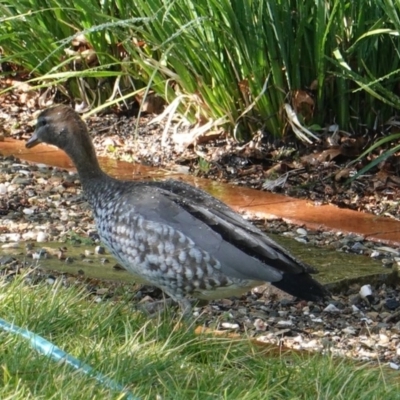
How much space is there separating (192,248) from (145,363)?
0.97m

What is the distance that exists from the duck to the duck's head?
600mm

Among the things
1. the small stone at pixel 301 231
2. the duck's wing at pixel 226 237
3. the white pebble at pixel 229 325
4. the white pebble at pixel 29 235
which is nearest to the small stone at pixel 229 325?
the white pebble at pixel 229 325

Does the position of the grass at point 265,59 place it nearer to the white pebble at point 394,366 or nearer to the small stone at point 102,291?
the small stone at point 102,291

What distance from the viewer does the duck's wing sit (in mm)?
4613

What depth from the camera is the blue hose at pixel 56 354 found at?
11.9 ft

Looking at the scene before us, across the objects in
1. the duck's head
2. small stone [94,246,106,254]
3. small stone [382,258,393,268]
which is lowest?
small stone [382,258,393,268]

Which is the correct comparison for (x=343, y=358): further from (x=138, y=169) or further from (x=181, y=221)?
(x=138, y=169)

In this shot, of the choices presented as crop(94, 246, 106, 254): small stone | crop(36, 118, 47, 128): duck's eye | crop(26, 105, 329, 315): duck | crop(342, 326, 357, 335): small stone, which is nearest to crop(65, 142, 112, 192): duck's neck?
crop(36, 118, 47, 128): duck's eye

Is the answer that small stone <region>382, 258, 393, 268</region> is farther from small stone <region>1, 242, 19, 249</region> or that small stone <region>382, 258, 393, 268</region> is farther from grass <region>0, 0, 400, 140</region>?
small stone <region>1, 242, 19, 249</region>

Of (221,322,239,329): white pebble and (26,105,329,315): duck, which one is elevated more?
(26,105,329,315): duck

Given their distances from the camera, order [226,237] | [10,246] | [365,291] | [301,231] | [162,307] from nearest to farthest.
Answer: [226,237] < [162,307] < [365,291] < [10,246] < [301,231]

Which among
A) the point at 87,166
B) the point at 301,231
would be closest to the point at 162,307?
the point at 87,166

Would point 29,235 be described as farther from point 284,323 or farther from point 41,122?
point 284,323

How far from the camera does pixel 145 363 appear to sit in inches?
153
